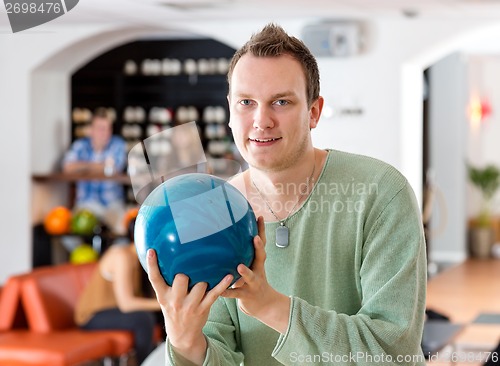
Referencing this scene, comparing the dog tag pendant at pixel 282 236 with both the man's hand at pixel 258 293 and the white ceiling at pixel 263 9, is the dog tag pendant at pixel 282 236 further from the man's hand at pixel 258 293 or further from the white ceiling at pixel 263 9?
the white ceiling at pixel 263 9

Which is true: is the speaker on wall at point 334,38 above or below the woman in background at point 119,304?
above

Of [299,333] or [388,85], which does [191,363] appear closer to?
[299,333]

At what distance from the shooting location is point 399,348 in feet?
5.22

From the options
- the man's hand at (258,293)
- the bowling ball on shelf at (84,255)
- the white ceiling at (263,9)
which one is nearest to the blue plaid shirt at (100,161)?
the bowling ball on shelf at (84,255)

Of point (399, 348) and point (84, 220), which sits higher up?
point (399, 348)

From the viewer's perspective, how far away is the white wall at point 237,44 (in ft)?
24.6

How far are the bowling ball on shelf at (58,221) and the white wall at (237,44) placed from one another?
0.68ft

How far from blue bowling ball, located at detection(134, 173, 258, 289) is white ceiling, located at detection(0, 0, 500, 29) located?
4980mm

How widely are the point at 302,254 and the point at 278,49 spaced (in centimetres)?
37

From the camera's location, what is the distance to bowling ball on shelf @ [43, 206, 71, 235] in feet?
27.1

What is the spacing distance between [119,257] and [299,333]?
4.17 m

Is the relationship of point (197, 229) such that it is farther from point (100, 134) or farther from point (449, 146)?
point (449, 146)

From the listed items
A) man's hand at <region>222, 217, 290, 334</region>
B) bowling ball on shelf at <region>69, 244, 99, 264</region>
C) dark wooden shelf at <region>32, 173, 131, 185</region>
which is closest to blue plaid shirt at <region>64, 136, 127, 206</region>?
dark wooden shelf at <region>32, 173, 131, 185</region>

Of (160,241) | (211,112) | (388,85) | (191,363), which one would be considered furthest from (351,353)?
(211,112)
